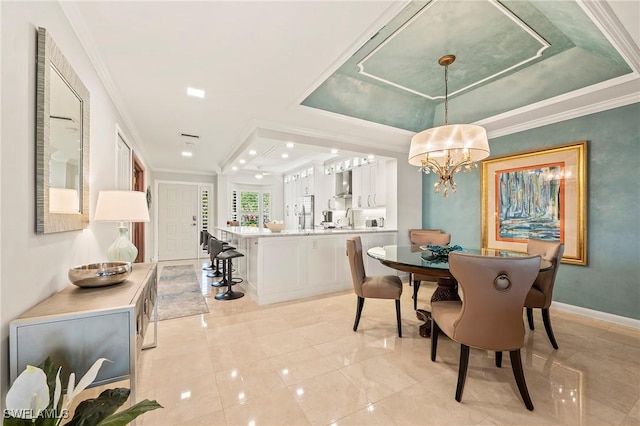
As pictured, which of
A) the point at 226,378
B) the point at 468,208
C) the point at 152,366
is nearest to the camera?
the point at 226,378

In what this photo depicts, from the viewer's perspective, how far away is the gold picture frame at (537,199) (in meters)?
3.24

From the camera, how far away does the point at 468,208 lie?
14.4 ft

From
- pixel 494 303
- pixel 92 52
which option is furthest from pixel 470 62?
pixel 92 52

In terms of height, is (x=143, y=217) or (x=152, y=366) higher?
(x=143, y=217)

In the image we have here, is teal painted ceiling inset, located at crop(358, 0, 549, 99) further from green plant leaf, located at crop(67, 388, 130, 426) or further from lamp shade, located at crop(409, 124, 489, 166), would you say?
green plant leaf, located at crop(67, 388, 130, 426)

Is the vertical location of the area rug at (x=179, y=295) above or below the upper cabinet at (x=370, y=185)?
below

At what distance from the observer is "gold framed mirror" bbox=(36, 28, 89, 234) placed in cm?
130

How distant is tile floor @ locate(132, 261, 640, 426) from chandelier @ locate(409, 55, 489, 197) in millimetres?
1788

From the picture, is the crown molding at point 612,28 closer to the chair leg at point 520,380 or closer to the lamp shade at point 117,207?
the chair leg at point 520,380

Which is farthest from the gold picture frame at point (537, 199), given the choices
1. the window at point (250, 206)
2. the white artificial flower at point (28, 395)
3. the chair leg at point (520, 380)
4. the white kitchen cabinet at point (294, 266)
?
the window at point (250, 206)

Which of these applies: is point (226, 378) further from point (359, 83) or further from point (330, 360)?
point (359, 83)

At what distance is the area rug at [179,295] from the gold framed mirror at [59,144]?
1.79 m

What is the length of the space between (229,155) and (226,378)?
4.56 m

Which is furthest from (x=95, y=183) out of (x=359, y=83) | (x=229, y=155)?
(x=229, y=155)
